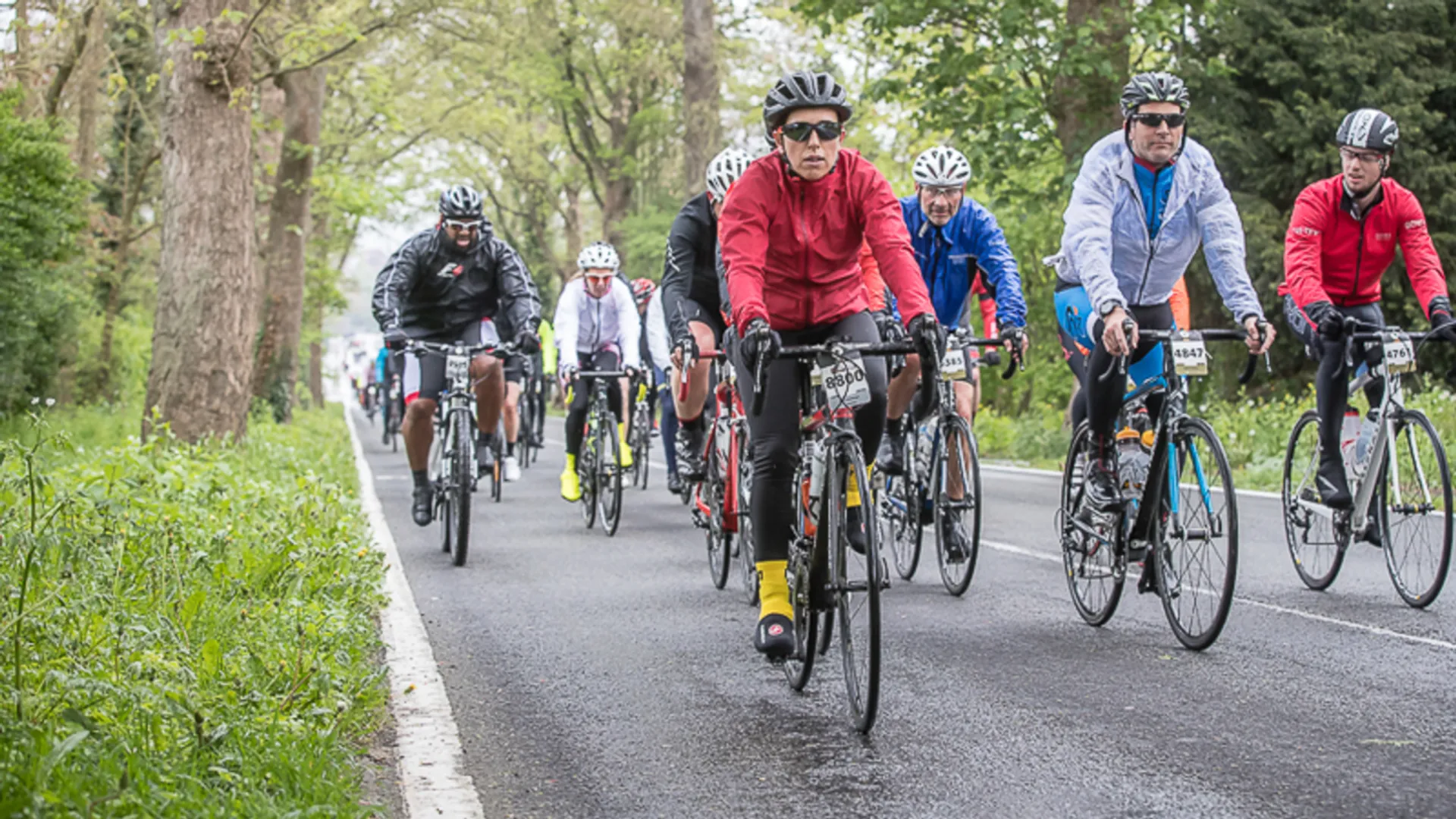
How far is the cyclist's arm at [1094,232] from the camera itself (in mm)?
6418

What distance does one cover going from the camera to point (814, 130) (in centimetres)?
561

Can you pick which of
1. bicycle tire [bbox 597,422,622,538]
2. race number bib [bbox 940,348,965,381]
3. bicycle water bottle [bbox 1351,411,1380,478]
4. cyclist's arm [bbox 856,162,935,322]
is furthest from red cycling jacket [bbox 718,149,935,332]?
bicycle tire [bbox 597,422,622,538]

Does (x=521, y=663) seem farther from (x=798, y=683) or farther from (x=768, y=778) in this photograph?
(x=768, y=778)

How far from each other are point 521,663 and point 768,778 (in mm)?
2091

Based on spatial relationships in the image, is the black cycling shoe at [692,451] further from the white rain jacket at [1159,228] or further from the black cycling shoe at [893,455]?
the white rain jacket at [1159,228]

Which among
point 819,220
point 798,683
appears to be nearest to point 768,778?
point 798,683

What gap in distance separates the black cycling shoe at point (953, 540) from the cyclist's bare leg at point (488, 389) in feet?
11.5

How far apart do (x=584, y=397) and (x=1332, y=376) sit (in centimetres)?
614

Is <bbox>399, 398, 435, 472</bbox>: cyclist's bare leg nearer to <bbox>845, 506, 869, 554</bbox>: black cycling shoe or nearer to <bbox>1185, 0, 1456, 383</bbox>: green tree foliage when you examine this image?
<bbox>845, 506, 869, 554</bbox>: black cycling shoe

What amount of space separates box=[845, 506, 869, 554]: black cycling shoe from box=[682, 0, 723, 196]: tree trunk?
72.5ft

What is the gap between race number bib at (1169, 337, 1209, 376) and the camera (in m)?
6.17

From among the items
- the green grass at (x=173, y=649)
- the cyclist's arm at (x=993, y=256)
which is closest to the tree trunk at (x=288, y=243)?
the green grass at (x=173, y=649)

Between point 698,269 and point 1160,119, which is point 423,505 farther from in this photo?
point 1160,119

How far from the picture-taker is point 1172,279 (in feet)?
23.2
